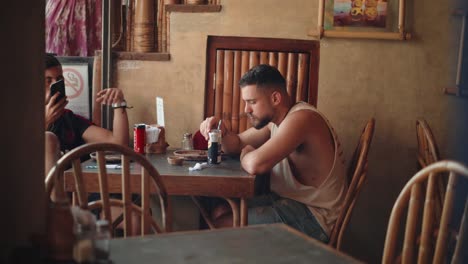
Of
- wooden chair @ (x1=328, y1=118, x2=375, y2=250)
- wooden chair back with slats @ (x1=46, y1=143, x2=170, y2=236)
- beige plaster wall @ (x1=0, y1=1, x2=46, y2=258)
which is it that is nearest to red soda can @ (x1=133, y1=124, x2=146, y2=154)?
wooden chair @ (x1=328, y1=118, x2=375, y2=250)

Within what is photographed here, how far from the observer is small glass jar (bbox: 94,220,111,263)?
4.62 feet

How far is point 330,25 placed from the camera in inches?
152

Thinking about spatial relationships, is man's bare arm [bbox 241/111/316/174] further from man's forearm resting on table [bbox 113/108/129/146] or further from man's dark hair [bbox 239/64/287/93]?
man's forearm resting on table [bbox 113/108/129/146]

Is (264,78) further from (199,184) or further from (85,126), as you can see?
(85,126)

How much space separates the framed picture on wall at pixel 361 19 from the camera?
384cm

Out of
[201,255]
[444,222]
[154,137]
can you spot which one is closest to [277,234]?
[201,255]

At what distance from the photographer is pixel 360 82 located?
12.8ft

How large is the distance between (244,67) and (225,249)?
2339mm

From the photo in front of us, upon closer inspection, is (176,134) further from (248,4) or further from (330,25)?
(330,25)

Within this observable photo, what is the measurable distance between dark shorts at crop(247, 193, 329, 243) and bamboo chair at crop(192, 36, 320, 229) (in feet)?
2.91

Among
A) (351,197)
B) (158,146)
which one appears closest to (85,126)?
(158,146)

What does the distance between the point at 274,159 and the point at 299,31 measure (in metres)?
1.18

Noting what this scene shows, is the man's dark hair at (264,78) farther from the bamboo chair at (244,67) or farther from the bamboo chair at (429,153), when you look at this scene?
the bamboo chair at (429,153)

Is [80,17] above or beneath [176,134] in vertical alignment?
above
